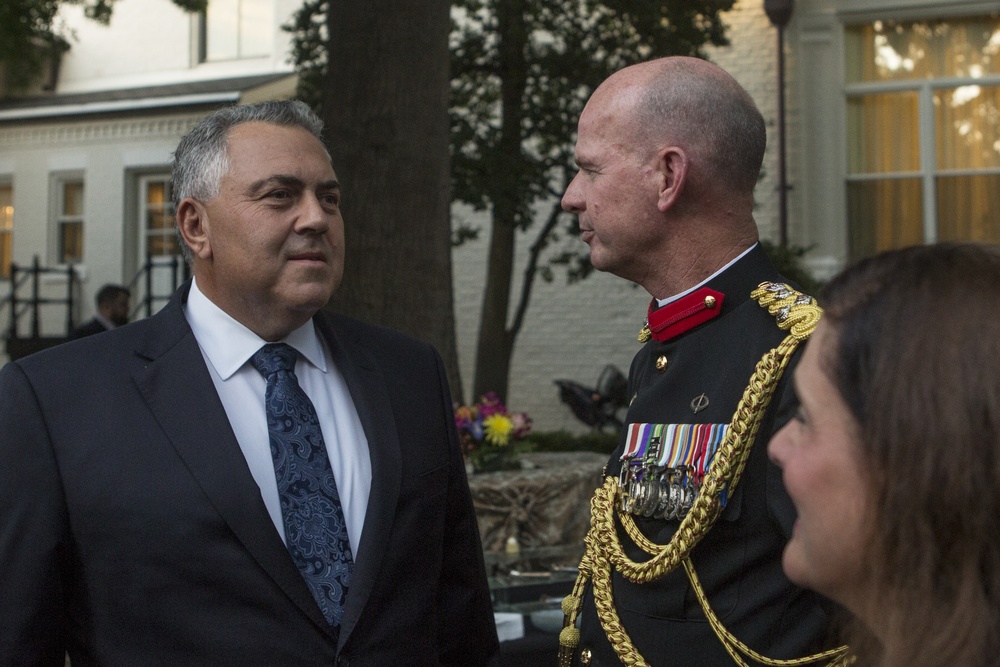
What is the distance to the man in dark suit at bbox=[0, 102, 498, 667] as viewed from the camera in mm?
2256

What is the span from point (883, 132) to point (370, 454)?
13.1m

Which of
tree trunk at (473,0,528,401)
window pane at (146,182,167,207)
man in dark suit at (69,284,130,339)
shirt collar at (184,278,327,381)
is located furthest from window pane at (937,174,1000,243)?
shirt collar at (184,278,327,381)

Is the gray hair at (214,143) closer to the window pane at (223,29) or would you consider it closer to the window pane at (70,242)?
the window pane at (223,29)

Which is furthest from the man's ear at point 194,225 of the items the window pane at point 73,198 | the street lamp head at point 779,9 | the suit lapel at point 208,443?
the window pane at point 73,198

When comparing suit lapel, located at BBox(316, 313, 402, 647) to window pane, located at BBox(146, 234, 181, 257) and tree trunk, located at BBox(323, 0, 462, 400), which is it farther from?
window pane, located at BBox(146, 234, 181, 257)

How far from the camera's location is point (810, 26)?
14359mm

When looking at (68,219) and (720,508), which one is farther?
(68,219)

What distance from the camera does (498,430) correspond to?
679cm

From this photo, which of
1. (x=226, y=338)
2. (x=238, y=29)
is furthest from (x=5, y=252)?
(x=226, y=338)

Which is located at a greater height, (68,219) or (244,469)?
(68,219)

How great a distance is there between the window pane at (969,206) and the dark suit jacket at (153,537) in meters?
13.0

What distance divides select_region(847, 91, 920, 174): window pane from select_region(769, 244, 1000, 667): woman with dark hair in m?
13.9

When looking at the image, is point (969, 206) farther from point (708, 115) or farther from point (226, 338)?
point (226, 338)

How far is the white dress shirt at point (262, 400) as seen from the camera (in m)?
2.44
